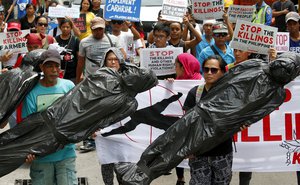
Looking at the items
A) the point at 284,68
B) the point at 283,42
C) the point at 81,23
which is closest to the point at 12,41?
the point at 81,23

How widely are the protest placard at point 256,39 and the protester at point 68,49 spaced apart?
10.7 ft

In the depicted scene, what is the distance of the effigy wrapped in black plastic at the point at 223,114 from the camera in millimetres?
6750

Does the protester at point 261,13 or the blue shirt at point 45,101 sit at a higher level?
the protester at point 261,13

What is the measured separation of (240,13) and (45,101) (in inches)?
195

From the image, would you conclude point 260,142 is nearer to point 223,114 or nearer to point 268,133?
point 268,133

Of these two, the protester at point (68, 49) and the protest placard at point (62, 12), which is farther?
the protest placard at point (62, 12)

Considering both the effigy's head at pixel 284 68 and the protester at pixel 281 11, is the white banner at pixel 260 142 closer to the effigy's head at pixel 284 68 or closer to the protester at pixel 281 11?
the effigy's head at pixel 284 68

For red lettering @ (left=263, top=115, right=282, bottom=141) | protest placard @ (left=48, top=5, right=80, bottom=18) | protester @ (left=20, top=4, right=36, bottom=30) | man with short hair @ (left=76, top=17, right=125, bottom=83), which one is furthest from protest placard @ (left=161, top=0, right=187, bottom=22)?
protester @ (left=20, top=4, right=36, bottom=30)

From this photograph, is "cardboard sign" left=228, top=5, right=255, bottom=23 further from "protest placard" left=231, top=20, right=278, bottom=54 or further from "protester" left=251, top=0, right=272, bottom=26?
"protest placard" left=231, top=20, right=278, bottom=54

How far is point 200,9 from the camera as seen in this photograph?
11.3 meters

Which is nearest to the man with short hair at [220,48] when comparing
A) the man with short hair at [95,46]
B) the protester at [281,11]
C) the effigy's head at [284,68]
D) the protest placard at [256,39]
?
the protest placard at [256,39]

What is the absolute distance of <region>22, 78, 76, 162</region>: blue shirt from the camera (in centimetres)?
681

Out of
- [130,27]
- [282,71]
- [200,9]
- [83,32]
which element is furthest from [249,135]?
[83,32]

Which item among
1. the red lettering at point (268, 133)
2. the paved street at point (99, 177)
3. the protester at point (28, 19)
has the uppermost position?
the protester at point (28, 19)
